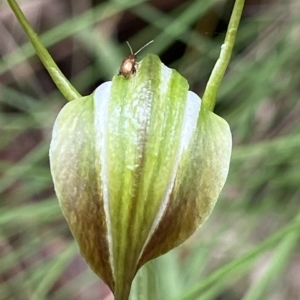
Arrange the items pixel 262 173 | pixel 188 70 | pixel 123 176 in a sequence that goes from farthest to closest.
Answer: pixel 188 70 < pixel 262 173 < pixel 123 176

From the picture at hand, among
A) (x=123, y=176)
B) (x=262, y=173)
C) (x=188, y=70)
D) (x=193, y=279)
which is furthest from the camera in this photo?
(x=188, y=70)

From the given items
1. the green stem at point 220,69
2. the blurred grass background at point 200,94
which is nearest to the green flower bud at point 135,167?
the green stem at point 220,69

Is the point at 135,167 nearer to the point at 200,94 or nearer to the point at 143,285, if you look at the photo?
the point at 143,285

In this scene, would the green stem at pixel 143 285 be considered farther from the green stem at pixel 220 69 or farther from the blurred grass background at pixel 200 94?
the blurred grass background at pixel 200 94

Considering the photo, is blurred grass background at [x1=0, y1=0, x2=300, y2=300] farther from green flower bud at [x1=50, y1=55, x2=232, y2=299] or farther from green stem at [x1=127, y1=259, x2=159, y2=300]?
green flower bud at [x1=50, y1=55, x2=232, y2=299]

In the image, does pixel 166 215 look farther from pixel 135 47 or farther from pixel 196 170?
pixel 135 47

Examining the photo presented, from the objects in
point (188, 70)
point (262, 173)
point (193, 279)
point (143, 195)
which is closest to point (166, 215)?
point (143, 195)
